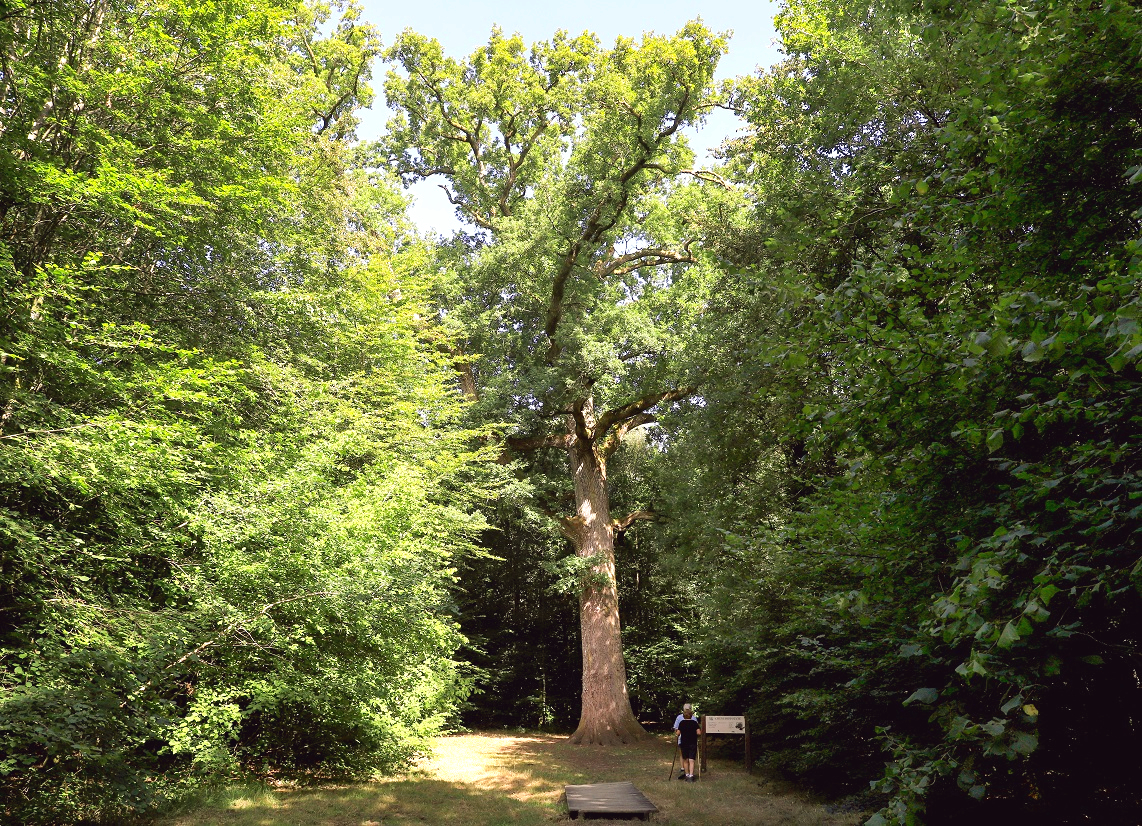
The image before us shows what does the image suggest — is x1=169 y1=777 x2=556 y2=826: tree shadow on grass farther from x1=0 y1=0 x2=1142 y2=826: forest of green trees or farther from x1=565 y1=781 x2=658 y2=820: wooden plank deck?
x1=0 y1=0 x2=1142 y2=826: forest of green trees

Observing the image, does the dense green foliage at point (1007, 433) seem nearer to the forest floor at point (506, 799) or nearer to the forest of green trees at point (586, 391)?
the forest of green trees at point (586, 391)

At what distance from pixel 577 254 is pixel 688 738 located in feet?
37.4

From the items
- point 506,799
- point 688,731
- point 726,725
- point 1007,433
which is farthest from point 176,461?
point 726,725

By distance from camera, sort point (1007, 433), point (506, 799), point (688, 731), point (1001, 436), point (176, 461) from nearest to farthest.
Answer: point (1001, 436) < point (1007, 433) < point (176, 461) < point (506, 799) < point (688, 731)

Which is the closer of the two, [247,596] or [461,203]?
[247,596]

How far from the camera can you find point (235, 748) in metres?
10.6

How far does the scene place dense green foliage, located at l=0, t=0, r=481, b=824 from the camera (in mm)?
7461

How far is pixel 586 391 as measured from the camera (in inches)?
714

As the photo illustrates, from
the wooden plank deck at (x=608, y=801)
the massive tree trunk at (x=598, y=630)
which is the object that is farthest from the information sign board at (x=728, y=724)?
the massive tree trunk at (x=598, y=630)

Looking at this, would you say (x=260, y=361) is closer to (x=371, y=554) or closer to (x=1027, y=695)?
(x=371, y=554)

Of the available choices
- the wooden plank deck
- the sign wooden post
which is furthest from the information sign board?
the wooden plank deck

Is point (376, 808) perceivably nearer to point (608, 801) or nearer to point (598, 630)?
point (608, 801)

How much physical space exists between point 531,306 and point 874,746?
14441 mm

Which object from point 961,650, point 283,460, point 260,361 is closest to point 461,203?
point 260,361
